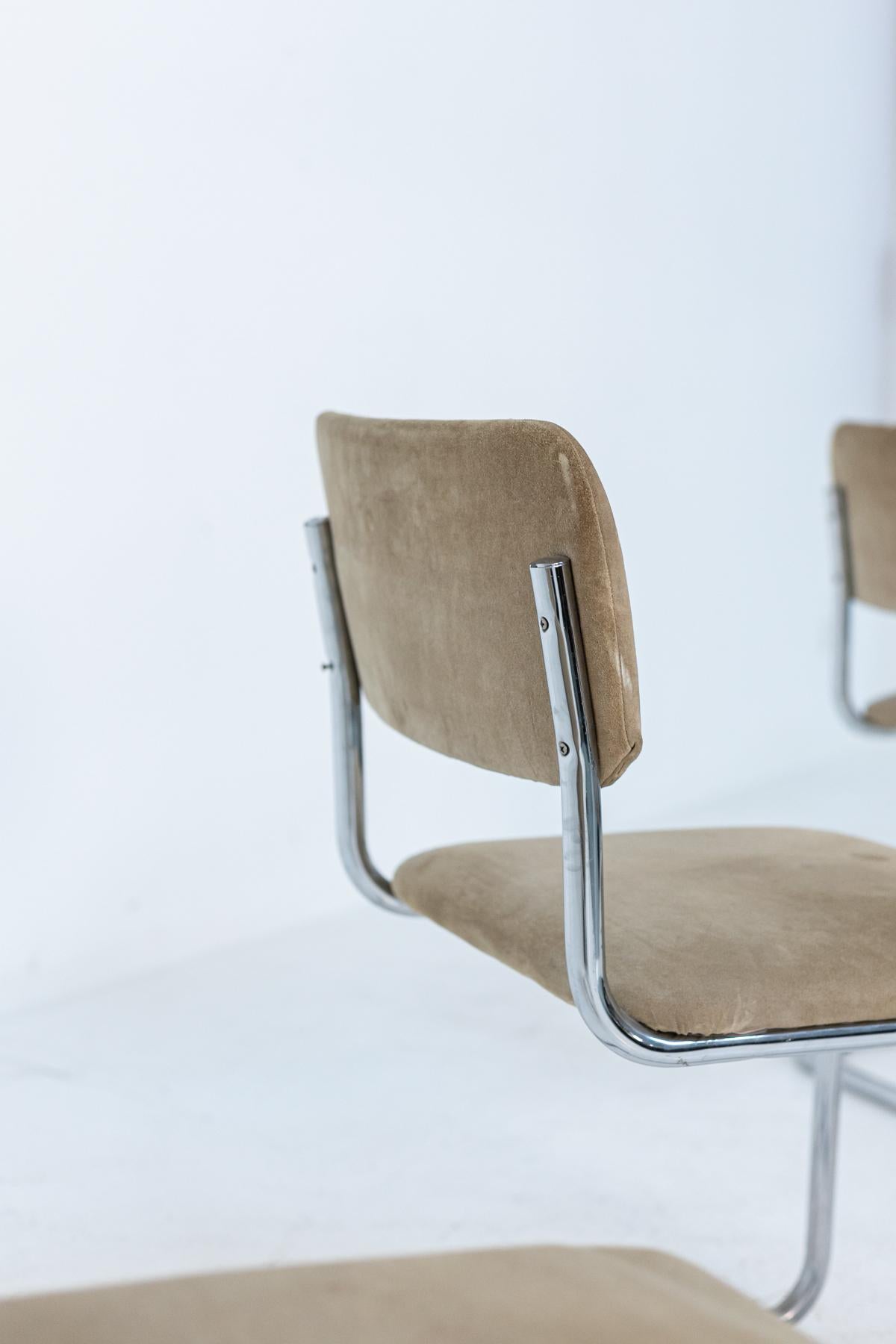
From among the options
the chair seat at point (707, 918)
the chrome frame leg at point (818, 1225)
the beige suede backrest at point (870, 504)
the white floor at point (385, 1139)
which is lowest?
the white floor at point (385, 1139)

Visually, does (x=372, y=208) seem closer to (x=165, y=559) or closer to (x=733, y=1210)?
(x=165, y=559)

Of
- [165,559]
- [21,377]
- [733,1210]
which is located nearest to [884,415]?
[165,559]

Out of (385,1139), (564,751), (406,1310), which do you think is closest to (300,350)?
Result: (385,1139)

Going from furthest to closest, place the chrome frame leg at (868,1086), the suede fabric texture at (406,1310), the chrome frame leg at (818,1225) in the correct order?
the chrome frame leg at (868,1086) → the chrome frame leg at (818,1225) → the suede fabric texture at (406,1310)

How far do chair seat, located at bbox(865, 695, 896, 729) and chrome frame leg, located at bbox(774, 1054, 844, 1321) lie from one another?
526 millimetres

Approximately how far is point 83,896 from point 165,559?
469 millimetres

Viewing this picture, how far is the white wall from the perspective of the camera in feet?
6.23

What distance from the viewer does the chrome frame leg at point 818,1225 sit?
Result: 1.19 metres

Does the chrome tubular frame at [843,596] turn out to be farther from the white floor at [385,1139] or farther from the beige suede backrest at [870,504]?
the white floor at [385,1139]

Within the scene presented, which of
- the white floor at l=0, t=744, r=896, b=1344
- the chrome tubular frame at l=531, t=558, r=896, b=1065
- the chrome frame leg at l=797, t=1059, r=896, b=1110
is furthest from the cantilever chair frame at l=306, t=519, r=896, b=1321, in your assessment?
the chrome frame leg at l=797, t=1059, r=896, b=1110

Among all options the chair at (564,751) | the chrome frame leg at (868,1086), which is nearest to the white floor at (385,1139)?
the chrome frame leg at (868,1086)

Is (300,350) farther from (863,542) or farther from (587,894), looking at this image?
(587,894)

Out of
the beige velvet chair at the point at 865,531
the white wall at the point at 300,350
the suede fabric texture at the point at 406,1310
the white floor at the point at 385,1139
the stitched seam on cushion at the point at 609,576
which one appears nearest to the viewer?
the suede fabric texture at the point at 406,1310

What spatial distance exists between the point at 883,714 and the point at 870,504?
0.79ft
